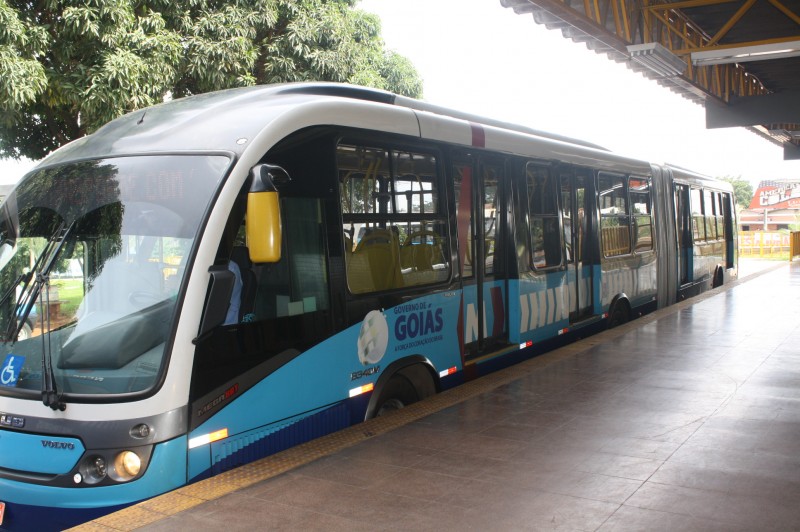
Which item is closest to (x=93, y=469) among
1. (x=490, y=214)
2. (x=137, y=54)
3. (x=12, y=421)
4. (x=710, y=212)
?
(x=12, y=421)

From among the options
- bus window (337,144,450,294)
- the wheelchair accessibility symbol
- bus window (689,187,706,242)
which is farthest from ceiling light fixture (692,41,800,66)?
the wheelchair accessibility symbol

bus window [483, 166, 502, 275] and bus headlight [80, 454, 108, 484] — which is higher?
bus window [483, 166, 502, 275]

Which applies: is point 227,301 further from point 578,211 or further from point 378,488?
point 578,211

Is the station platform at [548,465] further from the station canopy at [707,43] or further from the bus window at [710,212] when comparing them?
the bus window at [710,212]

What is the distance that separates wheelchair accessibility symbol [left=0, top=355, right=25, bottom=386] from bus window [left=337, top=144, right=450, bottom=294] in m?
2.25

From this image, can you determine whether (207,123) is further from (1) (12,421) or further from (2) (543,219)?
(2) (543,219)

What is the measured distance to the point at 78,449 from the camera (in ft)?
14.0

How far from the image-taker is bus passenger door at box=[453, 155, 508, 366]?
23.6 feet

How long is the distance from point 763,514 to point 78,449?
3824mm

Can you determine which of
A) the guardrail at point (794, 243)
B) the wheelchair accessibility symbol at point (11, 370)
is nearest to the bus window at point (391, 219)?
the wheelchair accessibility symbol at point (11, 370)

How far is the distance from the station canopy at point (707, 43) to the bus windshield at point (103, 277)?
591 centimetres

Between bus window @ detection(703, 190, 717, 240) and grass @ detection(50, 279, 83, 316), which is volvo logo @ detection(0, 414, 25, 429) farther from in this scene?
bus window @ detection(703, 190, 717, 240)

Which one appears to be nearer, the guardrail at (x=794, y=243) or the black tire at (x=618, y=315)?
the black tire at (x=618, y=315)

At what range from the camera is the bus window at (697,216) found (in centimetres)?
1600
